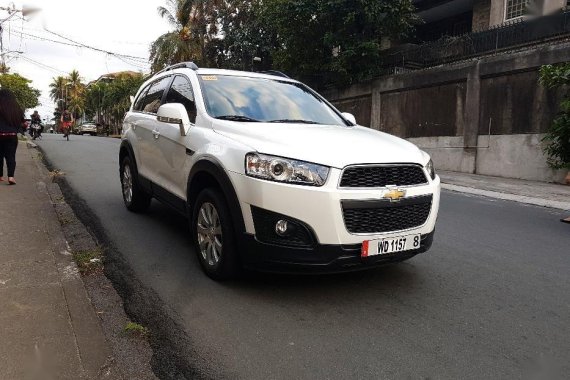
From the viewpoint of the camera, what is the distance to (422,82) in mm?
15938

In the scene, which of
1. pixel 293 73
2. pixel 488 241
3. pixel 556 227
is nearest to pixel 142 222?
pixel 488 241

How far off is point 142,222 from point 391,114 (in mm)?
13055

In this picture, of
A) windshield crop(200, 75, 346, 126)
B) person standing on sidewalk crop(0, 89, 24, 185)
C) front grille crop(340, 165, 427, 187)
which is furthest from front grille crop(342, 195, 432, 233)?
person standing on sidewalk crop(0, 89, 24, 185)

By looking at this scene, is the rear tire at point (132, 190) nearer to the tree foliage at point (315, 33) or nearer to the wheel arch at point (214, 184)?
the wheel arch at point (214, 184)

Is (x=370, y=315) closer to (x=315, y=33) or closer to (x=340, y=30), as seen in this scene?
(x=340, y=30)

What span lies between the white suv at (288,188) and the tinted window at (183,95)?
2cm

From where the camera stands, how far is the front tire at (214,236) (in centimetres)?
373

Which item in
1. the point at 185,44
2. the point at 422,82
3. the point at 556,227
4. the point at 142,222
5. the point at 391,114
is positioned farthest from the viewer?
the point at 185,44

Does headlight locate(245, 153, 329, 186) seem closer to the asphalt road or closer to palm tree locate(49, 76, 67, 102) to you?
the asphalt road

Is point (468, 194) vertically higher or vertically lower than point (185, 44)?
lower

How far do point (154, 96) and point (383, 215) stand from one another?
360cm

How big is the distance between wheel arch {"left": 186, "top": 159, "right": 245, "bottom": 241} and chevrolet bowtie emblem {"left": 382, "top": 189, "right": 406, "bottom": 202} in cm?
108

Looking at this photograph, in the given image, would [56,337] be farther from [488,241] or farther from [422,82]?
[422,82]

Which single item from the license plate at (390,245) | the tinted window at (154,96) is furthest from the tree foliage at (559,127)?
the tinted window at (154,96)
